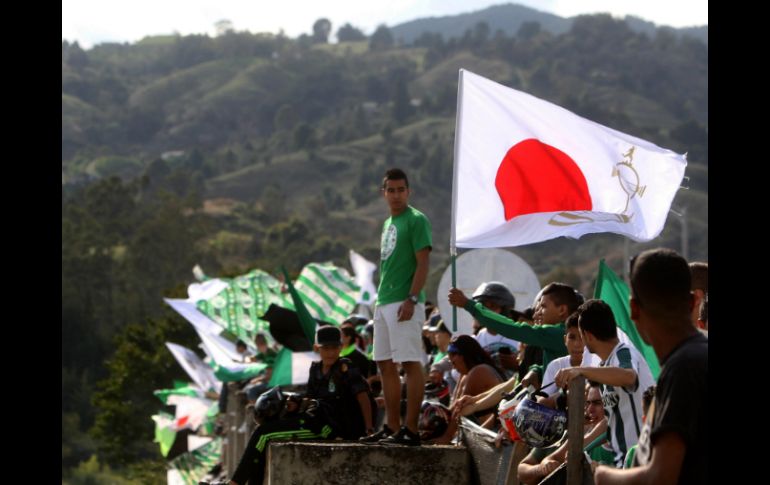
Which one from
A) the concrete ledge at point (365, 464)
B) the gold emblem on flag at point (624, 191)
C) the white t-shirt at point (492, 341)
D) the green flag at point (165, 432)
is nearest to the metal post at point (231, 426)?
the white t-shirt at point (492, 341)

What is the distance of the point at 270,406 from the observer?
9461 millimetres

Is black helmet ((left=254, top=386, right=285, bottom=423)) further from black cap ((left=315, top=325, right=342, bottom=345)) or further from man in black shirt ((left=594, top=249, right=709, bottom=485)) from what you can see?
man in black shirt ((left=594, top=249, right=709, bottom=485))

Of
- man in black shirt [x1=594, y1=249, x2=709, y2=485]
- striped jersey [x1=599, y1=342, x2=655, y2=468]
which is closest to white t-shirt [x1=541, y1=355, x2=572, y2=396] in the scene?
striped jersey [x1=599, y1=342, x2=655, y2=468]

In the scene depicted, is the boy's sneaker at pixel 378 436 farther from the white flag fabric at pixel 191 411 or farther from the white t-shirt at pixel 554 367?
the white flag fabric at pixel 191 411

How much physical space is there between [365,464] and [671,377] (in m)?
4.43

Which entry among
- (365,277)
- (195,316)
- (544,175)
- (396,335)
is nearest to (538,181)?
(544,175)

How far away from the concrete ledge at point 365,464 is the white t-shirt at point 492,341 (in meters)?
1.52

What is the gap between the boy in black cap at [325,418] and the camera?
30.2ft

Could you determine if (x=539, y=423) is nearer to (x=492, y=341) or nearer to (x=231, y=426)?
(x=492, y=341)

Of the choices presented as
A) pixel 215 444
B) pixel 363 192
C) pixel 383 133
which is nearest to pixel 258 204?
pixel 363 192

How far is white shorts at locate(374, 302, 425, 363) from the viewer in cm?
876

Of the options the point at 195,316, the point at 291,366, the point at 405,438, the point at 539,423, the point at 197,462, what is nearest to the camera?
the point at 539,423

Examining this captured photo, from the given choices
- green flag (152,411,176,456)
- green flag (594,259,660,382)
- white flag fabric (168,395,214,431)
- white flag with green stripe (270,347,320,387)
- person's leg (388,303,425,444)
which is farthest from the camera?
green flag (152,411,176,456)

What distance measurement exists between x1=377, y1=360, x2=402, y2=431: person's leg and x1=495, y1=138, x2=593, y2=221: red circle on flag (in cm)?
113
